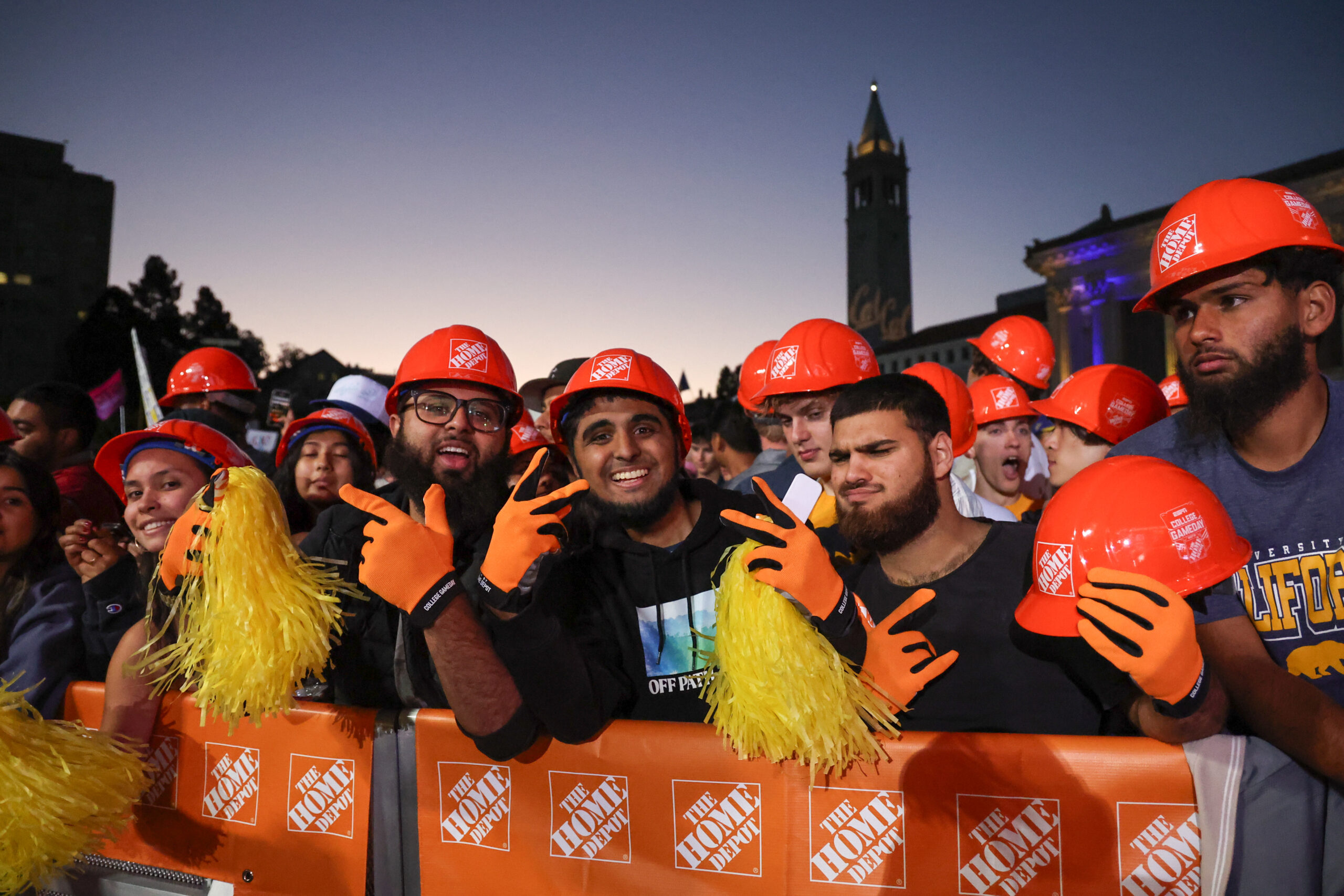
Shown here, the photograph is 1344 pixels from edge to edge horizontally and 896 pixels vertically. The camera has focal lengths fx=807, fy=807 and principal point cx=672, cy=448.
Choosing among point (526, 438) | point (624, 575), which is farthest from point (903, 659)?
point (526, 438)

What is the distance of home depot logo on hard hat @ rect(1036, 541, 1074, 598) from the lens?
1.97 meters

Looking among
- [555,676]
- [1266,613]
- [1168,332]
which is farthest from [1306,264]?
[1168,332]

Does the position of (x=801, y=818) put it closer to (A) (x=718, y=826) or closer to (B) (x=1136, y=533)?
(A) (x=718, y=826)

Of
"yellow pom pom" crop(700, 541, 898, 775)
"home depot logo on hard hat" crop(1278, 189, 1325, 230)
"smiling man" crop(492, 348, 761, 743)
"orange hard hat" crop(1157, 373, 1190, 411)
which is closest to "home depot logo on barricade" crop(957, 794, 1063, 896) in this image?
"yellow pom pom" crop(700, 541, 898, 775)

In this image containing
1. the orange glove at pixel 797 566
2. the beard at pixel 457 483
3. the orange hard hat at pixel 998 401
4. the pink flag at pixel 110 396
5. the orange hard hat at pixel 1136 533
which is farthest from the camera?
the pink flag at pixel 110 396

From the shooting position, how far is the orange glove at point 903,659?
2242 mm

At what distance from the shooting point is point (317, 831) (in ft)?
8.28

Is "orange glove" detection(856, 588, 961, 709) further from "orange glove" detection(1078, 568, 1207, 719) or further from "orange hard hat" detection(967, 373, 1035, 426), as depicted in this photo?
"orange hard hat" detection(967, 373, 1035, 426)

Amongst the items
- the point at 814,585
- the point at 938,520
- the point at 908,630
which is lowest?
the point at 908,630

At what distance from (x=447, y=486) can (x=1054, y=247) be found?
47669 millimetres

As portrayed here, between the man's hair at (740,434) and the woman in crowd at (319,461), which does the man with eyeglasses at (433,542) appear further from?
the man's hair at (740,434)

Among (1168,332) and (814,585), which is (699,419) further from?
(1168,332)

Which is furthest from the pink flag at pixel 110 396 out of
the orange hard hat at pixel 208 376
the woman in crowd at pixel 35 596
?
the woman in crowd at pixel 35 596

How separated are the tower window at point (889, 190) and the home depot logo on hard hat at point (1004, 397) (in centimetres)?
9642
